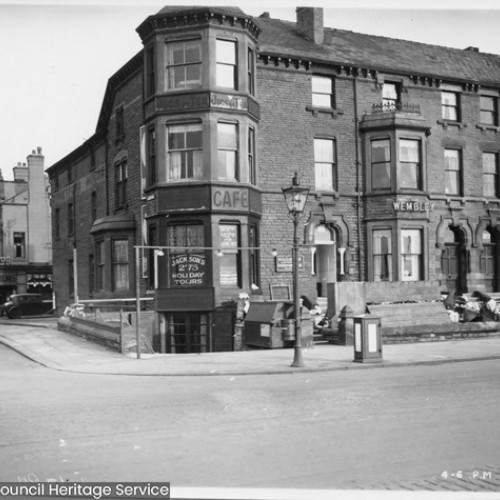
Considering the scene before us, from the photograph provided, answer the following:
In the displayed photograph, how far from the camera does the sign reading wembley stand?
26.4 metres

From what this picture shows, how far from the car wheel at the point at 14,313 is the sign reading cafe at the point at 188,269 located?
72.5ft

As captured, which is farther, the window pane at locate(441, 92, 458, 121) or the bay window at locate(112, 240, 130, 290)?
the window pane at locate(441, 92, 458, 121)

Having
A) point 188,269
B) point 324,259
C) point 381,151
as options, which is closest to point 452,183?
point 381,151

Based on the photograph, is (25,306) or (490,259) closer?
(490,259)

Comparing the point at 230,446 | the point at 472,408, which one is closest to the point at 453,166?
the point at 472,408

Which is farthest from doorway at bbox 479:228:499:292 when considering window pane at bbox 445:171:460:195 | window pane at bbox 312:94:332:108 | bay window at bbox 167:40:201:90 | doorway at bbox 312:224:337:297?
bay window at bbox 167:40:201:90

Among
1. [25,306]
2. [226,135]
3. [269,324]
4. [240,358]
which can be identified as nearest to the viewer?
[240,358]

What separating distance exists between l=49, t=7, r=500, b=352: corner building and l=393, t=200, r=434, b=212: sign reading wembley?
59 millimetres

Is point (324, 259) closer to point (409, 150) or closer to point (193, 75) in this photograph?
point (409, 150)

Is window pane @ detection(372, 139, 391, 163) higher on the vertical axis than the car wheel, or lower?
higher

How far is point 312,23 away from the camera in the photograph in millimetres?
27078

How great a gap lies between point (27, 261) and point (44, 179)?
6.29 m

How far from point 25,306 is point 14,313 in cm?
87

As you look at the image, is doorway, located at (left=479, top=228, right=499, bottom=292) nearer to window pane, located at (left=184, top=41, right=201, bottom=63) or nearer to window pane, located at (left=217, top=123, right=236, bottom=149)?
window pane, located at (left=217, top=123, right=236, bottom=149)
